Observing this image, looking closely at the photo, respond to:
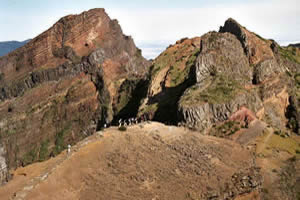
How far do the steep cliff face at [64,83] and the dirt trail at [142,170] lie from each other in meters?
33.1

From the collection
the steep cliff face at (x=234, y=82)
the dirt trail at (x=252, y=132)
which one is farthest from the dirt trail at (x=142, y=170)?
the steep cliff face at (x=234, y=82)

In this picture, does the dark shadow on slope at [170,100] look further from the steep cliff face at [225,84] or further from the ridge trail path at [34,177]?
the ridge trail path at [34,177]

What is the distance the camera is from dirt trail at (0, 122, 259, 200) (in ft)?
65.9

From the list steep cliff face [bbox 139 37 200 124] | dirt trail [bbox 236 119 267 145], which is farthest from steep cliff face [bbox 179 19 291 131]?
steep cliff face [bbox 139 37 200 124]

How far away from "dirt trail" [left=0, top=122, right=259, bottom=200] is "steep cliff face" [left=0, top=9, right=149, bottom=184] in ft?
108

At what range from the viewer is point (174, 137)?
1051 inches

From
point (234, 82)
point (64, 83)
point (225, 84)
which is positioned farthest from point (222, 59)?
point (64, 83)

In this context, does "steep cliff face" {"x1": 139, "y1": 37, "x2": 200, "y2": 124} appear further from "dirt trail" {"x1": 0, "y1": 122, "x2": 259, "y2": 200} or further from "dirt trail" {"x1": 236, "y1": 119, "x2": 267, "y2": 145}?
"dirt trail" {"x1": 236, "y1": 119, "x2": 267, "y2": 145}

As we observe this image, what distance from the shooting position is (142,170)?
22.4 meters

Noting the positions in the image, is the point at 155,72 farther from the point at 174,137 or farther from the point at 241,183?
the point at 241,183

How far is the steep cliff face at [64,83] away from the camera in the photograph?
6116 cm

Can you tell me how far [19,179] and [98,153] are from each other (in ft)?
20.7

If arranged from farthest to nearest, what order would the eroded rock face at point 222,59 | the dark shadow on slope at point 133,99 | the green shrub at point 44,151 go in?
1. the green shrub at point 44,151
2. the dark shadow on slope at point 133,99
3. the eroded rock face at point 222,59

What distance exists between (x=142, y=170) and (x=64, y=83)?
51685mm
